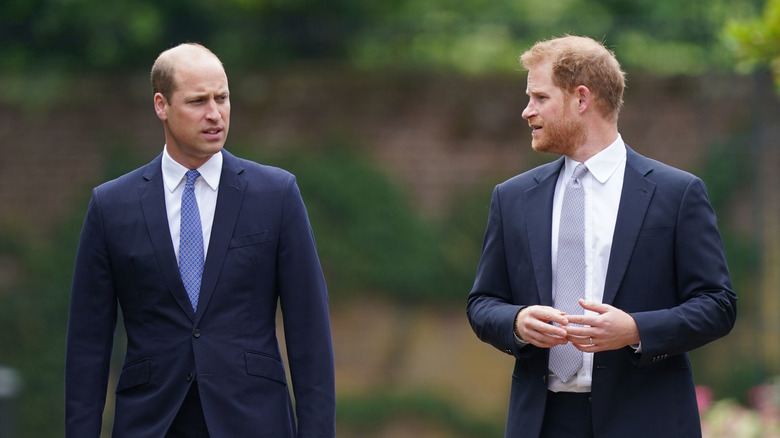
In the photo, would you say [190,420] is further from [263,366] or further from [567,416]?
[567,416]

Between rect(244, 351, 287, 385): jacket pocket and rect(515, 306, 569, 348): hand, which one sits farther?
rect(244, 351, 287, 385): jacket pocket

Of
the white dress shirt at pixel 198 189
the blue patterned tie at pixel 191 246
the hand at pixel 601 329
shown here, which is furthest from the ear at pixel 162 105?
the hand at pixel 601 329

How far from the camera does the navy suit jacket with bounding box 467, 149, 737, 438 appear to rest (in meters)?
3.51

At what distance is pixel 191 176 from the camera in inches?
151

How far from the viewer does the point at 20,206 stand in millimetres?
10172

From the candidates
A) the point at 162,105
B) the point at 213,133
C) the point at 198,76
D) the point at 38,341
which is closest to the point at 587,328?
the point at 213,133

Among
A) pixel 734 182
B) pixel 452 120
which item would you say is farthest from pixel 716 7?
pixel 452 120

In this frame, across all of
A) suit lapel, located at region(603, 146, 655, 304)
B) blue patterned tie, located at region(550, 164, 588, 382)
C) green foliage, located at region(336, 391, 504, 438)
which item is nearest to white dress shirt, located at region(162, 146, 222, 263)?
blue patterned tie, located at region(550, 164, 588, 382)

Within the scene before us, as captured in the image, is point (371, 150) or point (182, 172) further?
point (371, 150)

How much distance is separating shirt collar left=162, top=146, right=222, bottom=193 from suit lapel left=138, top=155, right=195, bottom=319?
0.09ft

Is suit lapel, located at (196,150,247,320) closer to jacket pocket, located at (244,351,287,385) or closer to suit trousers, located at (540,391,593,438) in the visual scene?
jacket pocket, located at (244,351,287,385)

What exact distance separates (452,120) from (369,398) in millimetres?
2495

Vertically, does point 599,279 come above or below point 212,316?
above

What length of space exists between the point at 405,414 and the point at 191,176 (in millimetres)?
6389
